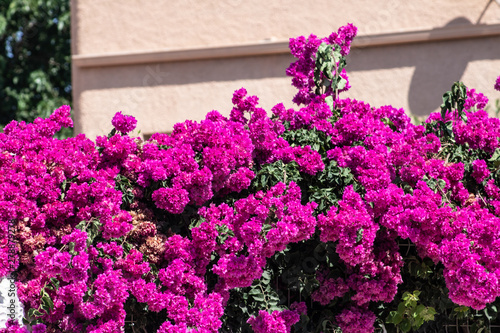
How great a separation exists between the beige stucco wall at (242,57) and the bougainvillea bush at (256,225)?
4198mm

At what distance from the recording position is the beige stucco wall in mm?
7586

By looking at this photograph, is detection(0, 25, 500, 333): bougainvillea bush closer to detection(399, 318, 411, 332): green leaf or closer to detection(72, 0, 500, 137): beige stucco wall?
detection(399, 318, 411, 332): green leaf

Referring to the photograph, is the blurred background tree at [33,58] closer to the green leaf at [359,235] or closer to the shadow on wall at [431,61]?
the shadow on wall at [431,61]

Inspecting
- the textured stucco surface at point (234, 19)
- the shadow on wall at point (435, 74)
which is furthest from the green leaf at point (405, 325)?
the textured stucco surface at point (234, 19)

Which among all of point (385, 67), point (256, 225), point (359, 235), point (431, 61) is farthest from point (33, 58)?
point (359, 235)

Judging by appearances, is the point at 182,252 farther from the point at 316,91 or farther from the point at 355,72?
the point at 355,72

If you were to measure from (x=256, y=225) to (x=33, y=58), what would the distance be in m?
11.0

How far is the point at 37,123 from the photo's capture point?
3408mm

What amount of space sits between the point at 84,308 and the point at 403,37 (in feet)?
18.6

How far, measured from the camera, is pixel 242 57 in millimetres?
7883

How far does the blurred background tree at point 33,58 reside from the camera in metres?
12.1

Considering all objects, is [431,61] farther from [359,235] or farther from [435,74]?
[359,235]

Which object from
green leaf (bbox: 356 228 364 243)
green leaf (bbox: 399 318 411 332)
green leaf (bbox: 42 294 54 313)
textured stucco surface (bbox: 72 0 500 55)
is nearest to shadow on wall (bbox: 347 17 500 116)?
textured stucco surface (bbox: 72 0 500 55)

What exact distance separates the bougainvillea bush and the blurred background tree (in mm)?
9146
